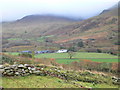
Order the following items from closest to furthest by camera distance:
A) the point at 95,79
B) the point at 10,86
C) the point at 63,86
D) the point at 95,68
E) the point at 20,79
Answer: the point at 10,86, the point at 63,86, the point at 20,79, the point at 95,79, the point at 95,68

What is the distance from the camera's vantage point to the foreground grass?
11.3 meters

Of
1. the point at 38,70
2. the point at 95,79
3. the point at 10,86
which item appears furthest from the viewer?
the point at 95,79

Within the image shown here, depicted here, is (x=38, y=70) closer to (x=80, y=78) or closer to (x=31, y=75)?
(x=31, y=75)

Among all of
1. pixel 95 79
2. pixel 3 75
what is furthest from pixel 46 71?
pixel 95 79

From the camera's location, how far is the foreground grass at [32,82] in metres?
11.3

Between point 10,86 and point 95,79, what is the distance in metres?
8.52

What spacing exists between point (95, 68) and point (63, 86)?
17.4 meters

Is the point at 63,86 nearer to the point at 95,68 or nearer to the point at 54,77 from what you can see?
the point at 54,77

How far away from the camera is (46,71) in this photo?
1491cm

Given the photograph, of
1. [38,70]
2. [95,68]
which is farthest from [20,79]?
[95,68]

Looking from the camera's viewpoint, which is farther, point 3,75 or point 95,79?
point 95,79

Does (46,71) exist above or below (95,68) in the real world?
above

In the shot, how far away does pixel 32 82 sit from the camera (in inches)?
481

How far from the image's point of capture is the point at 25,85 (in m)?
11.4
